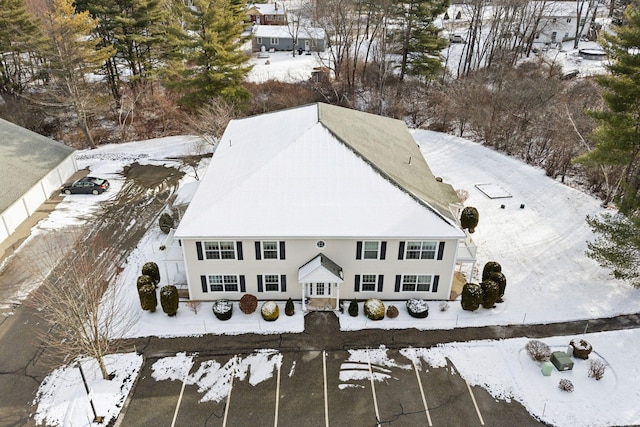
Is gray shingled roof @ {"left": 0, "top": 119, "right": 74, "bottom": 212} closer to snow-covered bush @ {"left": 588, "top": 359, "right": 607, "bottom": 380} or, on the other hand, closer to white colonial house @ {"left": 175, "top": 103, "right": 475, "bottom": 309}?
white colonial house @ {"left": 175, "top": 103, "right": 475, "bottom": 309}

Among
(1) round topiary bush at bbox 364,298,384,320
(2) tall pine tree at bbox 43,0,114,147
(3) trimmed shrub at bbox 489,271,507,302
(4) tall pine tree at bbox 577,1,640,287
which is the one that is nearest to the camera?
(1) round topiary bush at bbox 364,298,384,320

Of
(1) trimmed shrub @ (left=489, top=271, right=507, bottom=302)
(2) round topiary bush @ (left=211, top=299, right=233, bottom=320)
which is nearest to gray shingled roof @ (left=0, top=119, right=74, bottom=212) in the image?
(2) round topiary bush @ (left=211, top=299, right=233, bottom=320)

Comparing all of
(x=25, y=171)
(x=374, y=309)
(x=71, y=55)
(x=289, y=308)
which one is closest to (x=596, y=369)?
(x=374, y=309)

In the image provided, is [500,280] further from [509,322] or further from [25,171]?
[25,171]

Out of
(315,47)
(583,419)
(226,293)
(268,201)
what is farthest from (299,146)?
(315,47)

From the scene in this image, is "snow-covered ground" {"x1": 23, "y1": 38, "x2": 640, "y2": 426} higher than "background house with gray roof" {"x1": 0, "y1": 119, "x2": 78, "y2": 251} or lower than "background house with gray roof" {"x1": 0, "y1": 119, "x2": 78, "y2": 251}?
lower

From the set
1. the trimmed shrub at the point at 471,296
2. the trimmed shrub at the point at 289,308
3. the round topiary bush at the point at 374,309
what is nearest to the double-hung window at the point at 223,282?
the trimmed shrub at the point at 289,308

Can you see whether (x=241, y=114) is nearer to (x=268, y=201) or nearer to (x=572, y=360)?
(x=268, y=201)
